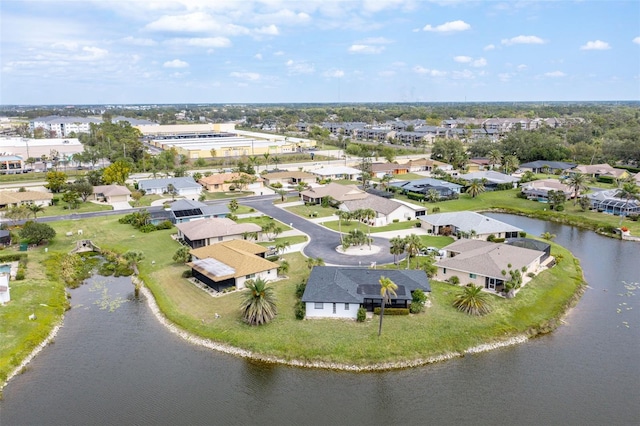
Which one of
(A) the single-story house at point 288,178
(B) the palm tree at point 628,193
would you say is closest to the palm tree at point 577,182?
(B) the palm tree at point 628,193

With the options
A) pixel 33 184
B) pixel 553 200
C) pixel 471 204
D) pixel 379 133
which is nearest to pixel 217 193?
pixel 33 184

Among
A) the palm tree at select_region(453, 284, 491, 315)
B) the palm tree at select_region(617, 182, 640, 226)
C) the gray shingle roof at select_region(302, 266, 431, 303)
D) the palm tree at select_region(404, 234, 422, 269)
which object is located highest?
the palm tree at select_region(617, 182, 640, 226)

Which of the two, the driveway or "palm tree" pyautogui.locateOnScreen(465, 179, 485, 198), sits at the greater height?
"palm tree" pyautogui.locateOnScreen(465, 179, 485, 198)

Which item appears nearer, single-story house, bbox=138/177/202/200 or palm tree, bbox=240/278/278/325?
palm tree, bbox=240/278/278/325

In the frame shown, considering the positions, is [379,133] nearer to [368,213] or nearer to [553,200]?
[553,200]

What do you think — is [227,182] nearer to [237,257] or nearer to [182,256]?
[182,256]

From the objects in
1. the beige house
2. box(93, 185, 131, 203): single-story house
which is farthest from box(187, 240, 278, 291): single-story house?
box(93, 185, 131, 203): single-story house

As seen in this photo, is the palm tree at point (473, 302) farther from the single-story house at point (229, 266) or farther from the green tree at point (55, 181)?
the green tree at point (55, 181)

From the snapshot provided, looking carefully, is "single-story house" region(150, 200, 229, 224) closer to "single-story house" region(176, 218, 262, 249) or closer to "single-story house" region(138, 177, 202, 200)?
"single-story house" region(176, 218, 262, 249)
